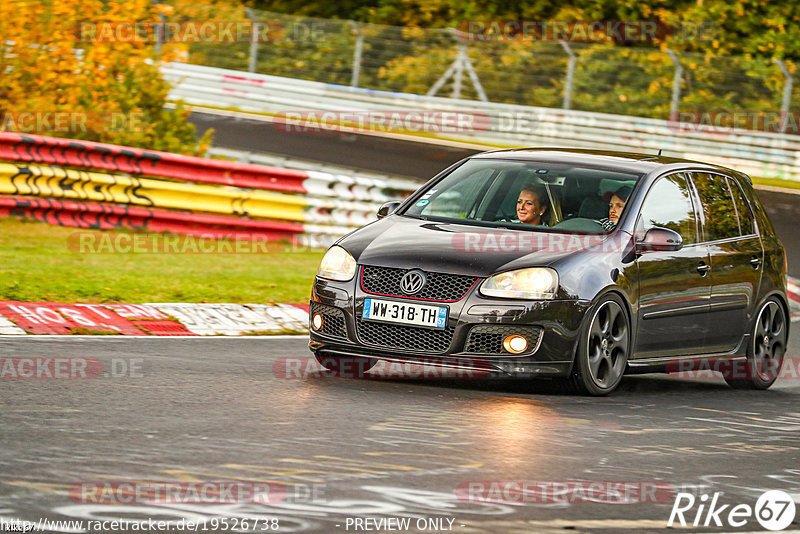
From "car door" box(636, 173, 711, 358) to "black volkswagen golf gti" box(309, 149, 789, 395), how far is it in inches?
0.5

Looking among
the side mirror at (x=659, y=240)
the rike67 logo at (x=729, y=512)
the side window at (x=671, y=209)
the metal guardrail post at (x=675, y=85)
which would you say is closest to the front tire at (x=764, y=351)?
the side window at (x=671, y=209)

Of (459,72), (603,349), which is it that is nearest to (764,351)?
(603,349)

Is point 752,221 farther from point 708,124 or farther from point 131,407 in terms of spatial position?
point 708,124

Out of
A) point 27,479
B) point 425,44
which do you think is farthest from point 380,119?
point 27,479

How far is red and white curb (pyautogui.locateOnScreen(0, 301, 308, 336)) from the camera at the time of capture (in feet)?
35.0

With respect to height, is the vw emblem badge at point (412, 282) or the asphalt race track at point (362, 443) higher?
the vw emblem badge at point (412, 282)

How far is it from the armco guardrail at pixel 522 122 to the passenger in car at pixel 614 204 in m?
18.8

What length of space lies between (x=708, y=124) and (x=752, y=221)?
2089 centimetres

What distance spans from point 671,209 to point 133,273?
18.5 feet

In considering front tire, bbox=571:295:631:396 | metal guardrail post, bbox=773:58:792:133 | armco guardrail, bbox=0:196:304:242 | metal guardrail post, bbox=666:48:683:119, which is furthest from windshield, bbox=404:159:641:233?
metal guardrail post, bbox=666:48:683:119

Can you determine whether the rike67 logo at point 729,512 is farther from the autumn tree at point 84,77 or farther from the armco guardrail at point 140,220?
the autumn tree at point 84,77

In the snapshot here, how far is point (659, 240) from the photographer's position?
31.2 ft

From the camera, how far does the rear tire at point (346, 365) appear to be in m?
9.57

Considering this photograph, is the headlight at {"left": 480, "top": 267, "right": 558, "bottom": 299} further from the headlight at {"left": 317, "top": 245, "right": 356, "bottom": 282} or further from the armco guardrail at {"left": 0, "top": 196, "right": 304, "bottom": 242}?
the armco guardrail at {"left": 0, "top": 196, "right": 304, "bottom": 242}
